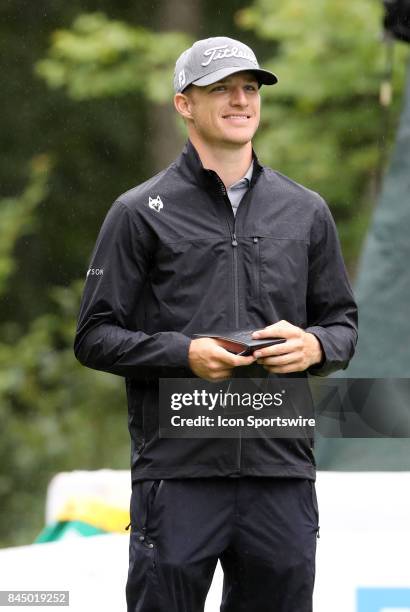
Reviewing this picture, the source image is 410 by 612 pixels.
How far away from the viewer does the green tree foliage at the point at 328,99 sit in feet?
23.6

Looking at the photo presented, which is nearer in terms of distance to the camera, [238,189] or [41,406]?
[238,189]

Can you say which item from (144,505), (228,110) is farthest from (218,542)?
(228,110)

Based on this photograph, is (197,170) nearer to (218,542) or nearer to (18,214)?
(218,542)

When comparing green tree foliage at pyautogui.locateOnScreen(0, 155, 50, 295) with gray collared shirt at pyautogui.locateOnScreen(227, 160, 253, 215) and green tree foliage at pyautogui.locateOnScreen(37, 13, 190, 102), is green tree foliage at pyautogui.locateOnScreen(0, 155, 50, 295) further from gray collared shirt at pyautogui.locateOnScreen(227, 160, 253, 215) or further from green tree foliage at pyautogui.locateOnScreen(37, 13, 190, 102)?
gray collared shirt at pyautogui.locateOnScreen(227, 160, 253, 215)

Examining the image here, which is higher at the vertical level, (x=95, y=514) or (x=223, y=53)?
(x=223, y=53)

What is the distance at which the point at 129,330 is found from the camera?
2416 mm

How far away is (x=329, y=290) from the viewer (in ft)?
8.13

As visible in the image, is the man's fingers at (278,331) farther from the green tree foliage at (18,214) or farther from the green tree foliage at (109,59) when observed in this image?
the green tree foliage at (18,214)

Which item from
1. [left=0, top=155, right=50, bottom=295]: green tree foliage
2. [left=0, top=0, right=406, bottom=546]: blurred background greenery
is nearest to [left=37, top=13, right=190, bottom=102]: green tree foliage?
[left=0, top=0, right=406, bottom=546]: blurred background greenery

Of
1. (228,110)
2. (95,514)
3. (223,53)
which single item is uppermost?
(223,53)

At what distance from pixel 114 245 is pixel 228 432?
0.42 metres

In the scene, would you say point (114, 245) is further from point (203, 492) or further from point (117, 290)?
point (203, 492)

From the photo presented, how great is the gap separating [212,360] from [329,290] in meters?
0.34

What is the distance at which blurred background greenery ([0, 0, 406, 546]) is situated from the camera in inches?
286
